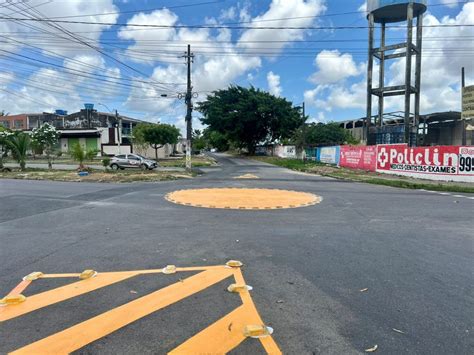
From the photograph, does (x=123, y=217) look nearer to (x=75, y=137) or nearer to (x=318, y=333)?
(x=318, y=333)

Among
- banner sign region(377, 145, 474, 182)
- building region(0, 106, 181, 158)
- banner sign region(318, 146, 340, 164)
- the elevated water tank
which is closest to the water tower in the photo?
the elevated water tank

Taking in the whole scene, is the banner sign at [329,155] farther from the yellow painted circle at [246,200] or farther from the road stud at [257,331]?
the road stud at [257,331]

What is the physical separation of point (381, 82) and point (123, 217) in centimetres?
3773

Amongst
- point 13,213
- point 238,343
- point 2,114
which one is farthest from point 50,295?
point 2,114

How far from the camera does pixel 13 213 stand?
9281 mm

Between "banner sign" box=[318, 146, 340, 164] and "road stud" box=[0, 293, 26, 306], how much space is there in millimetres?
32617

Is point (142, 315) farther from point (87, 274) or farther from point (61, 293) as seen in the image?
point (87, 274)

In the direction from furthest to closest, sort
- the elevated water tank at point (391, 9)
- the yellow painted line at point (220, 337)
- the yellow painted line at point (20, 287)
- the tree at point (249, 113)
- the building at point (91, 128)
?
the building at point (91, 128) → the tree at point (249, 113) → the elevated water tank at point (391, 9) → the yellow painted line at point (20, 287) → the yellow painted line at point (220, 337)

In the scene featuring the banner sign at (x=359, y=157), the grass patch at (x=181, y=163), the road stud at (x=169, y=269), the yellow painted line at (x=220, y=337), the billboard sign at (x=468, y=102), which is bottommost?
the yellow painted line at (x=220, y=337)

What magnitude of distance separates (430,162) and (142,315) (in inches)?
861

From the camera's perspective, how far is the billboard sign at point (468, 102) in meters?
24.9

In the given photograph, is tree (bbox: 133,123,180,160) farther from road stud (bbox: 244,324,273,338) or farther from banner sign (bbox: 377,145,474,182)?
road stud (bbox: 244,324,273,338)

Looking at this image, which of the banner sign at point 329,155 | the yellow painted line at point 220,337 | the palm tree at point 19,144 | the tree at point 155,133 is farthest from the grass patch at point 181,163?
the yellow painted line at point 220,337

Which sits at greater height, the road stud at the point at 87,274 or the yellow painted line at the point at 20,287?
the road stud at the point at 87,274
